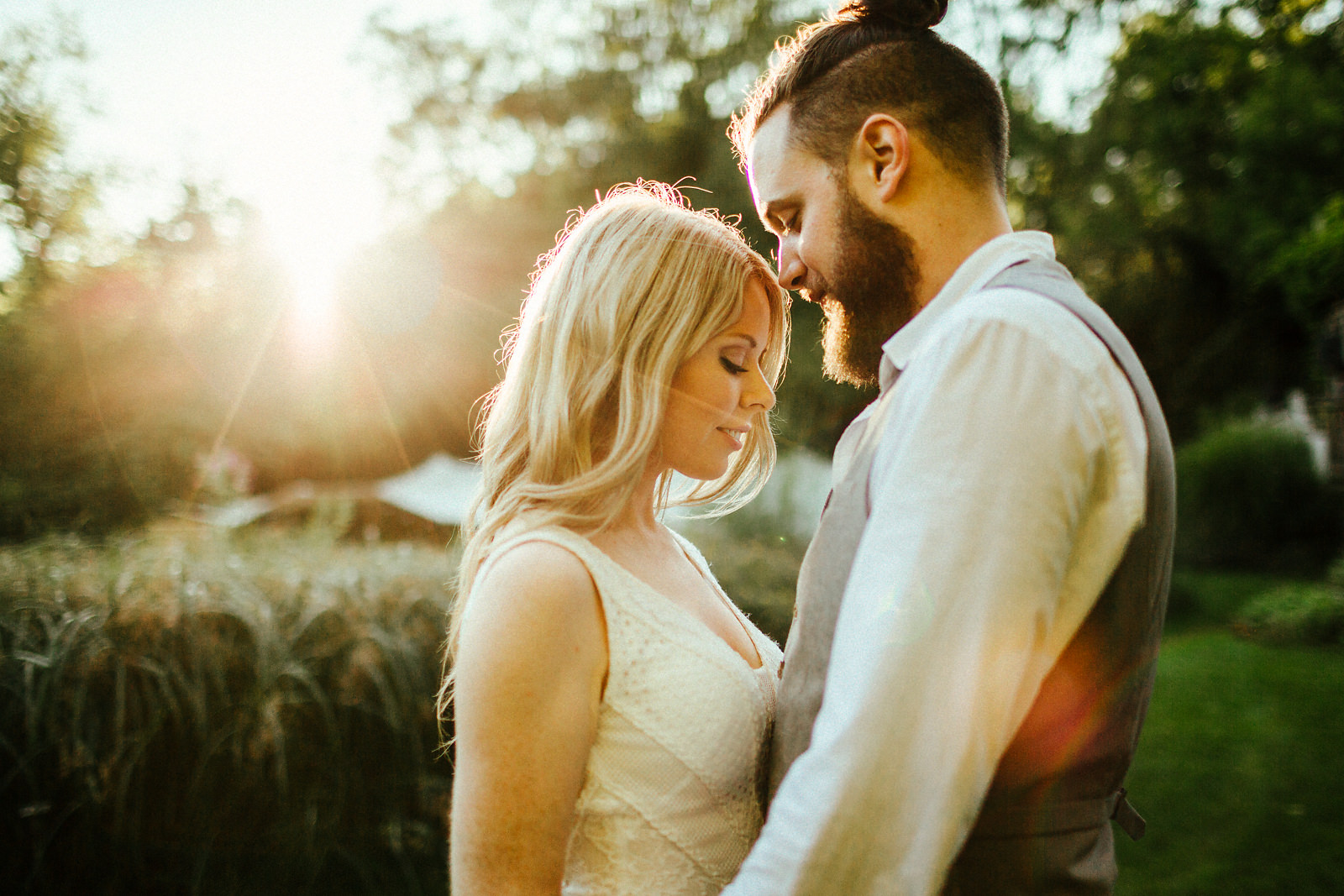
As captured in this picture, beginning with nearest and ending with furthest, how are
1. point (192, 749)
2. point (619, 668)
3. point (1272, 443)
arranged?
point (619, 668)
point (192, 749)
point (1272, 443)

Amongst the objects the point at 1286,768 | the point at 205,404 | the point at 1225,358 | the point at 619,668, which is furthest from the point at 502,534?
the point at 1225,358

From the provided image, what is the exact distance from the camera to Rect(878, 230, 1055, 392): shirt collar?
143cm

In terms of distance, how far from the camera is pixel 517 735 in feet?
4.65

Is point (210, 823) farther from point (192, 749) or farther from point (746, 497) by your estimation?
point (746, 497)

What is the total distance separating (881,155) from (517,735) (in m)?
1.29

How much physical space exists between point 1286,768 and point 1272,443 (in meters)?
13.4

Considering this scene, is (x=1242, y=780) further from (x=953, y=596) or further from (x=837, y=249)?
(x=953, y=596)

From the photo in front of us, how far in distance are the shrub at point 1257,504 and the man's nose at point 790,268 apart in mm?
17833

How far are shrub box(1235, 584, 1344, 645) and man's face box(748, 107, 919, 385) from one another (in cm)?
1124

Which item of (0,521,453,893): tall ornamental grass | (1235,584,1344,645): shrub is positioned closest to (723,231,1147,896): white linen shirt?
(0,521,453,893): tall ornamental grass

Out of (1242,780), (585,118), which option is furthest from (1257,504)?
(585,118)

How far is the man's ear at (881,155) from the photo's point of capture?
1611mm

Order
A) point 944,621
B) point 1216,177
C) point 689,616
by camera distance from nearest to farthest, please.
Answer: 1. point 944,621
2. point 689,616
3. point 1216,177

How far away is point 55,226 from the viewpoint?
12.1m
